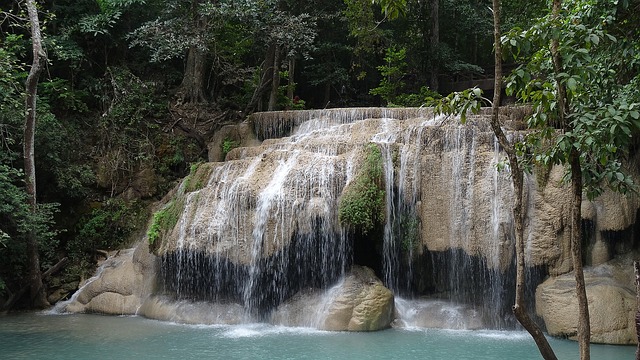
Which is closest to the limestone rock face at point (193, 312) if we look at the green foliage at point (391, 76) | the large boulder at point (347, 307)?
the large boulder at point (347, 307)

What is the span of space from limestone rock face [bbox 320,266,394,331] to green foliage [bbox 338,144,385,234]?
1148 mm

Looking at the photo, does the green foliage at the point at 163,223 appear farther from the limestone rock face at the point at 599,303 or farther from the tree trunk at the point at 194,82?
the limestone rock face at the point at 599,303

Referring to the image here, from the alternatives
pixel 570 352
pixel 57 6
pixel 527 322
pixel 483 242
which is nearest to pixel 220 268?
pixel 483 242

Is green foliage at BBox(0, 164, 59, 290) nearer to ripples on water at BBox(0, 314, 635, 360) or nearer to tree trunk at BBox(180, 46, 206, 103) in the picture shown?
ripples on water at BBox(0, 314, 635, 360)

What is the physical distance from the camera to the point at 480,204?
11.6 meters

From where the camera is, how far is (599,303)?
9719 millimetres

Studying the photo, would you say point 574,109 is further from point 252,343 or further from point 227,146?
point 227,146

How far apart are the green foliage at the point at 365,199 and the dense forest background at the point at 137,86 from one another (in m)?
3.11

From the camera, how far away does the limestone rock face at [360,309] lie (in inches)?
415

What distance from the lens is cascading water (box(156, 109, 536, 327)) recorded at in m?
11.5

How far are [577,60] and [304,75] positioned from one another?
60.9 ft

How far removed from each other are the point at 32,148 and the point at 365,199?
6.95m

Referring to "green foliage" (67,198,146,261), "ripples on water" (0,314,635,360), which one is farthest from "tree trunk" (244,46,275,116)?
"ripples on water" (0,314,635,360)

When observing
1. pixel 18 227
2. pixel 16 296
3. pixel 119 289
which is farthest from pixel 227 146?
pixel 16 296
